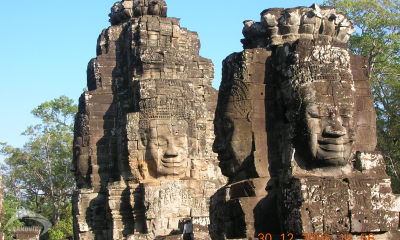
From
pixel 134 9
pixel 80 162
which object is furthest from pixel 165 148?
pixel 134 9

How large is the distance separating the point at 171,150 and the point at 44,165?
23.9m

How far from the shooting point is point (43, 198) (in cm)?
3884

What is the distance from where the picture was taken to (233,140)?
929 cm

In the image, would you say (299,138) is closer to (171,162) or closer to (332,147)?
(332,147)

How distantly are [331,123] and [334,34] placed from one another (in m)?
1.91

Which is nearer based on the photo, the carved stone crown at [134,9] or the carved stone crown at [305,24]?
the carved stone crown at [305,24]

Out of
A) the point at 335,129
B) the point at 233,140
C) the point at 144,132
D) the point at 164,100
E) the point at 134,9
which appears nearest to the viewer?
the point at 335,129

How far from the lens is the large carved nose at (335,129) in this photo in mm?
8305

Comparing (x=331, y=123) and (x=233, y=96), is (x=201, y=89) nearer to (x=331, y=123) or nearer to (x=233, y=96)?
(x=233, y=96)

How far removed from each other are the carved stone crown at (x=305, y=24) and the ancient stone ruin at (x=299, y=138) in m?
0.02

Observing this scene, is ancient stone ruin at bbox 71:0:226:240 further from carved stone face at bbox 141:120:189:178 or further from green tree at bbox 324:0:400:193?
green tree at bbox 324:0:400:193

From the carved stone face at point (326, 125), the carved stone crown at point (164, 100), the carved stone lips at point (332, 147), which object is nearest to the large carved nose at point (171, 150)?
the carved stone crown at point (164, 100)

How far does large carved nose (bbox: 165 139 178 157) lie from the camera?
15289mm
